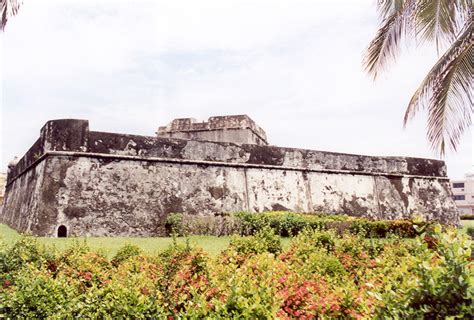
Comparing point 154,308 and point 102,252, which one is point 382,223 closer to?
point 102,252

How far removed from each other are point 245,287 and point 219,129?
15987 millimetres

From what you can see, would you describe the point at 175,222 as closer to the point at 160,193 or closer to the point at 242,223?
the point at 160,193

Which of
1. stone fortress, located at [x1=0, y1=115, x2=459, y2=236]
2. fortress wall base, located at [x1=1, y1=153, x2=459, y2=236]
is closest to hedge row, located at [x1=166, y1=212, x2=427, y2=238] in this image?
fortress wall base, located at [x1=1, y1=153, x2=459, y2=236]

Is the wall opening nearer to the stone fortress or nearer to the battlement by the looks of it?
the stone fortress

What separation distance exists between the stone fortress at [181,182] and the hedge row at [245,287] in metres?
4.72

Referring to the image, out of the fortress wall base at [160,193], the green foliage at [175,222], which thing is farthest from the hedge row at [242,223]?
the fortress wall base at [160,193]

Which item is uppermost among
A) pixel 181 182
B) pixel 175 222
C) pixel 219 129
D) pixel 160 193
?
pixel 219 129

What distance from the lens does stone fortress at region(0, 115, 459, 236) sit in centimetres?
1042

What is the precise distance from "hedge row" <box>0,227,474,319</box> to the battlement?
12.5 m

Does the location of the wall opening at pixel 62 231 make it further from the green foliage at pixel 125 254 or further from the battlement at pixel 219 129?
the battlement at pixel 219 129

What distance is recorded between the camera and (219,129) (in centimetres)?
1889

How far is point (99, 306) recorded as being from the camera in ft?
11.6

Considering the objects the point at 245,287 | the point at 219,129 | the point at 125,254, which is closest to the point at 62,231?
the point at 125,254

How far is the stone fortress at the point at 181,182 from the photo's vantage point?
34.2ft
